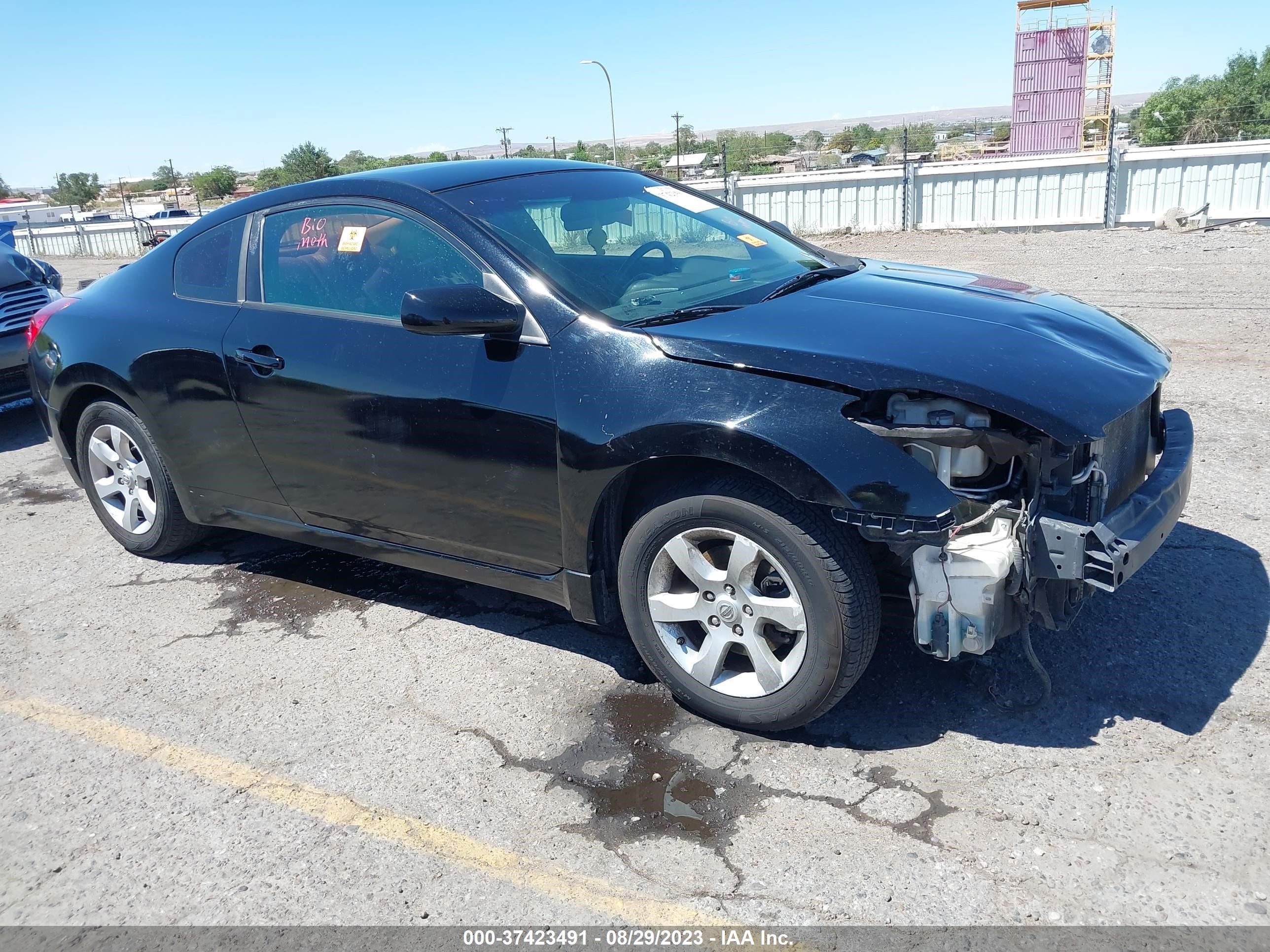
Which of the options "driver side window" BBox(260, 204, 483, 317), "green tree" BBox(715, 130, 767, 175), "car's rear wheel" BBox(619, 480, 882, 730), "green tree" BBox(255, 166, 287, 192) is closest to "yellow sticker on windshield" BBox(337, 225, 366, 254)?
"driver side window" BBox(260, 204, 483, 317)

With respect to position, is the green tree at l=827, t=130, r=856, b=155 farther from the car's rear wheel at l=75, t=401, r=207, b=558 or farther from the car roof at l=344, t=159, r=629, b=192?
the car's rear wheel at l=75, t=401, r=207, b=558

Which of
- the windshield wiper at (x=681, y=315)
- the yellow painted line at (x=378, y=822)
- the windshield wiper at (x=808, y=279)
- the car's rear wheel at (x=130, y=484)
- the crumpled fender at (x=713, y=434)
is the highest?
the windshield wiper at (x=808, y=279)

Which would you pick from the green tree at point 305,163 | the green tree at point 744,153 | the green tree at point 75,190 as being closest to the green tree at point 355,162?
the green tree at point 305,163

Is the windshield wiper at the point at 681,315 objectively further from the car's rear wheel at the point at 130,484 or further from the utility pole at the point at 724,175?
the utility pole at the point at 724,175

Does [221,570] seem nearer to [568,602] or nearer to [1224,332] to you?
[568,602]

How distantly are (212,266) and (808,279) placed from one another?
253cm

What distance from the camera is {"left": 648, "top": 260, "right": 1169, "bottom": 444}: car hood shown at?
274cm

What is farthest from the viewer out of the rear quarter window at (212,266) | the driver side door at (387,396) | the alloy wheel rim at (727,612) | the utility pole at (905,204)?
the utility pole at (905,204)

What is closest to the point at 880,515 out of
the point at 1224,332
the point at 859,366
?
the point at 859,366

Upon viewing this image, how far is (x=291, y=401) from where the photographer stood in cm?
383

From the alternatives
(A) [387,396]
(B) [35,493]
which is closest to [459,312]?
(A) [387,396]

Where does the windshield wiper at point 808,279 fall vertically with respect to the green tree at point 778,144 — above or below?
below

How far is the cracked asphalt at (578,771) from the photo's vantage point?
2.52m

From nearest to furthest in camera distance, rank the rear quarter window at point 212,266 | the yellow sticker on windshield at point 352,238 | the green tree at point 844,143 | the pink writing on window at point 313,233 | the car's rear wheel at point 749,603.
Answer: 1. the car's rear wheel at point 749,603
2. the yellow sticker on windshield at point 352,238
3. the pink writing on window at point 313,233
4. the rear quarter window at point 212,266
5. the green tree at point 844,143
